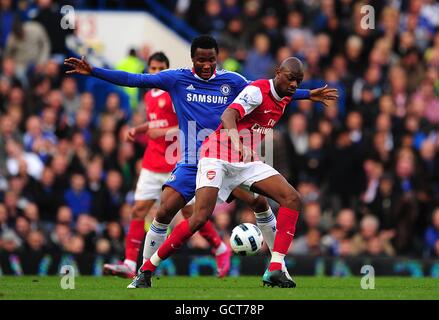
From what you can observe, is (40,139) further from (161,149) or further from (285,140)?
(161,149)

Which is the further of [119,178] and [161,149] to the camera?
[119,178]

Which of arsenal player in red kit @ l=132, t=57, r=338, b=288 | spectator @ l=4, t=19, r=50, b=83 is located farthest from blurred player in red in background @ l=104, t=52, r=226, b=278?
spectator @ l=4, t=19, r=50, b=83

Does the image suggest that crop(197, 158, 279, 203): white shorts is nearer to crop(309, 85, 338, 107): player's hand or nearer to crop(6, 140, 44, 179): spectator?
crop(309, 85, 338, 107): player's hand

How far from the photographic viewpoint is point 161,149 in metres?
15.2

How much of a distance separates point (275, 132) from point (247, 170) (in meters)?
7.41

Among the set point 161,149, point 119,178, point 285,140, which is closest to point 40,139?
point 119,178

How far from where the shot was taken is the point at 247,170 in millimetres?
12398

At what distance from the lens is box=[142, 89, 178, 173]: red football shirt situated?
1505 centimetres

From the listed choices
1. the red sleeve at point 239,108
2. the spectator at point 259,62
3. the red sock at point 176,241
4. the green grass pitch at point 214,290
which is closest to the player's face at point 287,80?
the red sleeve at point 239,108

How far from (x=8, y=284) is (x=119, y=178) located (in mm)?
5785

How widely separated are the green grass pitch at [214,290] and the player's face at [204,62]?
7.48 ft

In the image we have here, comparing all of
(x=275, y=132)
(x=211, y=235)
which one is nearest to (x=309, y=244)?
(x=275, y=132)
